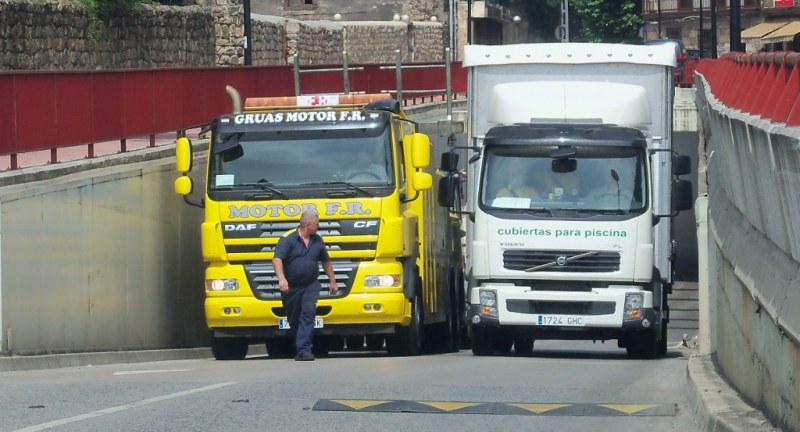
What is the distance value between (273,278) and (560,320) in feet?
11.1

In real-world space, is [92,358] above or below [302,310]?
below

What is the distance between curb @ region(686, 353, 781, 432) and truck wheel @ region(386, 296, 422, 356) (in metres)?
6.17

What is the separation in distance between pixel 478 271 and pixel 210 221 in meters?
3.20

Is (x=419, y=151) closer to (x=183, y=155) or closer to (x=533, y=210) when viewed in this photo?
(x=533, y=210)

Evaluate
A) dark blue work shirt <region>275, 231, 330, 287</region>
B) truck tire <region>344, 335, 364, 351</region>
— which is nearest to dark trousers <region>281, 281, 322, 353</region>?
dark blue work shirt <region>275, 231, 330, 287</region>

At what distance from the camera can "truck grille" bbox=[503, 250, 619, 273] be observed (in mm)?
17688

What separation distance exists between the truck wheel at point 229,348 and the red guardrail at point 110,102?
343 centimetres

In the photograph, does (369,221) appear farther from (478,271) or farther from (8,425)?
(8,425)

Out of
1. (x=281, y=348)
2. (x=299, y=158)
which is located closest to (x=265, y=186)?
(x=299, y=158)

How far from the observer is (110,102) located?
22656mm

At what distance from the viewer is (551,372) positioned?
1557cm

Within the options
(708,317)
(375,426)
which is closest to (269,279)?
(708,317)

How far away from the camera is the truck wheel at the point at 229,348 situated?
19.2 metres

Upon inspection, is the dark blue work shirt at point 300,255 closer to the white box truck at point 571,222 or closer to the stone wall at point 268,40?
the white box truck at point 571,222
